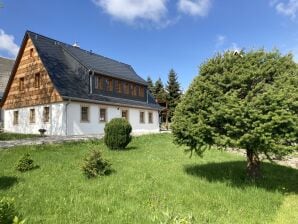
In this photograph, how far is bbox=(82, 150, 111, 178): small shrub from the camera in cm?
1049

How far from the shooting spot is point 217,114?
9258 mm

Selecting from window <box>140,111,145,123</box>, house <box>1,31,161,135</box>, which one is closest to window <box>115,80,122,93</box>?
house <box>1,31,161,135</box>

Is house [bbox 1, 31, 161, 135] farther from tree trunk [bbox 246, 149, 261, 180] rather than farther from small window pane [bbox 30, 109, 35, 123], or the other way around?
tree trunk [bbox 246, 149, 261, 180]

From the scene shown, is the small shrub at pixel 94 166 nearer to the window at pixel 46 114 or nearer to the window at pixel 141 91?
the window at pixel 46 114

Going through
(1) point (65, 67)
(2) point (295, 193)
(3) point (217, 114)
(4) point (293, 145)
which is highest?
(1) point (65, 67)

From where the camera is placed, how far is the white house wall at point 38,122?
26.2 meters

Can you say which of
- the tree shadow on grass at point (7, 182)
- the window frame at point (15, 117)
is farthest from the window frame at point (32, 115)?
the tree shadow on grass at point (7, 182)

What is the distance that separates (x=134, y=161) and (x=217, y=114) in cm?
493

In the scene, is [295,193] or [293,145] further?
[295,193]

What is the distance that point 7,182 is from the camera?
9.96 m

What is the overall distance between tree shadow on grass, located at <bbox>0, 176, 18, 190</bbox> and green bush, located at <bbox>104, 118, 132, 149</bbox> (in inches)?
256

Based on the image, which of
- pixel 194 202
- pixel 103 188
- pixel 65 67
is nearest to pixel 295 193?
pixel 194 202

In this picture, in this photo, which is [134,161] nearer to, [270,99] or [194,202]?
[194,202]

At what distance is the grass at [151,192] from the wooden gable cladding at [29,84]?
1413 cm
